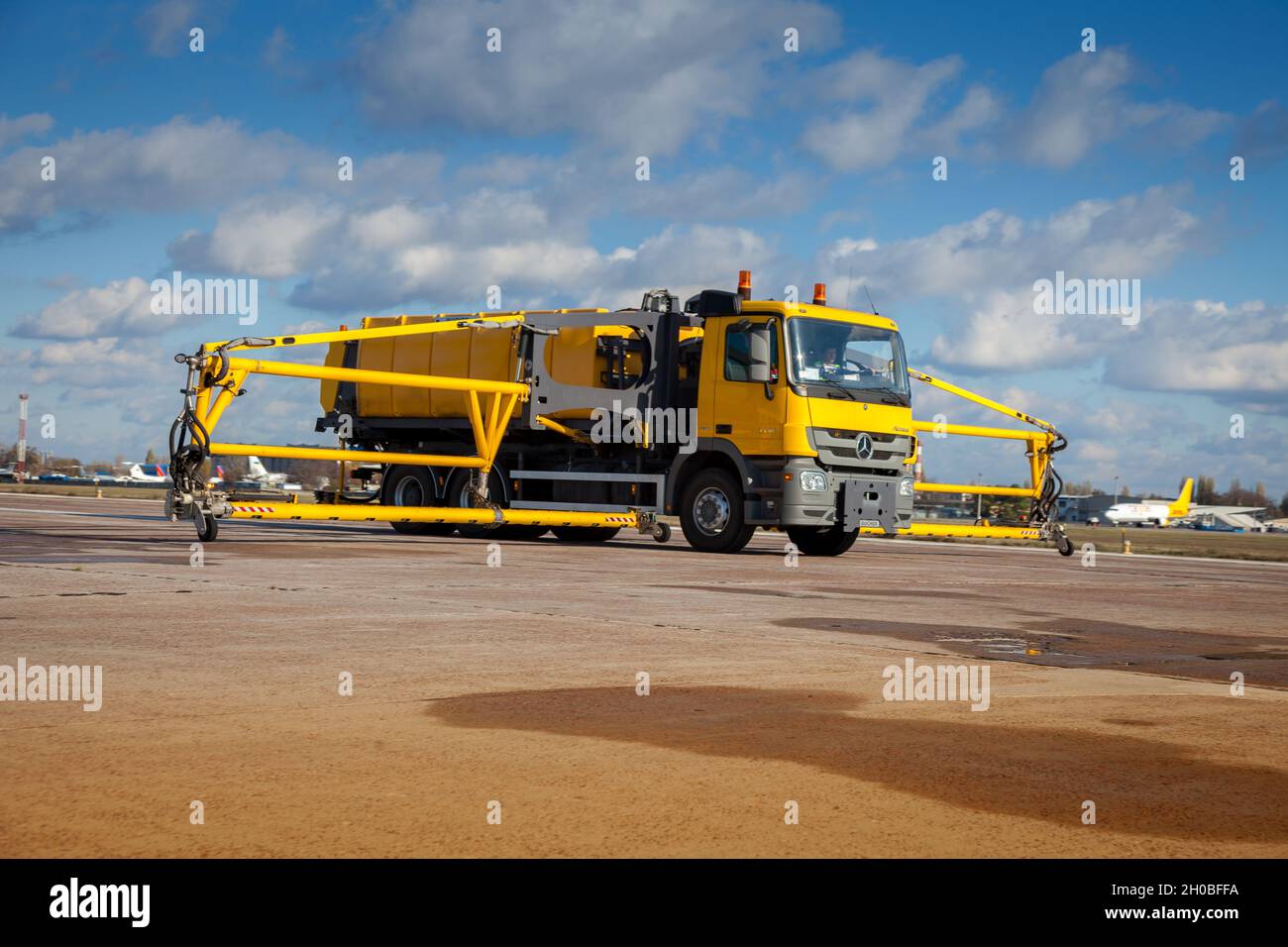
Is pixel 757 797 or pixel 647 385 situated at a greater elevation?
pixel 647 385

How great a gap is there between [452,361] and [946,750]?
18681 millimetres

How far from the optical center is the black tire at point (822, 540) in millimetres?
20969

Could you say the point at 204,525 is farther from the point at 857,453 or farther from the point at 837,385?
the point at 857,453

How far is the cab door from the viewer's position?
18.8 metres

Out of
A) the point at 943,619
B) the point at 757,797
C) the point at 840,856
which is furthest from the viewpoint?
the point at 943,619

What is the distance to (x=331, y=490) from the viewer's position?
24062mm

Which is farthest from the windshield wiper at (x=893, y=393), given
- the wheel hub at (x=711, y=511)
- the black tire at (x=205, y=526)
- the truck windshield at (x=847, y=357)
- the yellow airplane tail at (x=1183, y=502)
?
the yellow airplane tail at (x=1183, y=502)

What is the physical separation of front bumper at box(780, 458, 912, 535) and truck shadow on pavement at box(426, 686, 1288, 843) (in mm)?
12118

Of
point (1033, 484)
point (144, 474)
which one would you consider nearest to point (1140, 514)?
point (144, 474)

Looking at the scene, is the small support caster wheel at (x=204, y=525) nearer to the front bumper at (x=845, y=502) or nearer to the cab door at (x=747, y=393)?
the cab door at (x=747, y=393)

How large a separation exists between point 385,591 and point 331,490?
43.5ft

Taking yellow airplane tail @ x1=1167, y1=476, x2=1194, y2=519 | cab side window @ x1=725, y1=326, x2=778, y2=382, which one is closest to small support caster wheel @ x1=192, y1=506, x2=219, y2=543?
cab side window @ x1=725, y1=326, x2=778, y2=382
